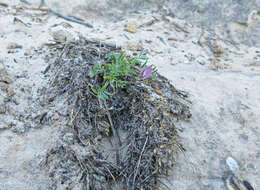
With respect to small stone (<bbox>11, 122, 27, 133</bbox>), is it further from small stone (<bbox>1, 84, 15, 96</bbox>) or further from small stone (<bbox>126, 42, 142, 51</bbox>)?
small stone (<bbox>126, 42, 142, 51</bbox>)

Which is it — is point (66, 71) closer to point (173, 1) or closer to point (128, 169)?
point (128, 169)

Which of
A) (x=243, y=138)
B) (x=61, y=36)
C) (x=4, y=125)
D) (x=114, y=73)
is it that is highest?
(x=114, y=73)

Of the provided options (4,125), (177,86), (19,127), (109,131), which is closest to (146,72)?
(109,131)

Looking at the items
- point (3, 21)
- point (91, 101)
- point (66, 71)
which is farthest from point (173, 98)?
point (3, 21)

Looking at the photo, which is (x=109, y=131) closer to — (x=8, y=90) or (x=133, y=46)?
(x=8, y=90)

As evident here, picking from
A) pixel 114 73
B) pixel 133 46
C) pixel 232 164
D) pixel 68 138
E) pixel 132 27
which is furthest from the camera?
pixel 132 27

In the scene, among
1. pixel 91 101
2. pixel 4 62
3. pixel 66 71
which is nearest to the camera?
pixel 91 101

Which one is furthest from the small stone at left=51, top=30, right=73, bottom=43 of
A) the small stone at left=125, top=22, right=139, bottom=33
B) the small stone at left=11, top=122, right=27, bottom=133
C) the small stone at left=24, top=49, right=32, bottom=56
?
the small stone at left=11, top=122, right=27, bottom=133
